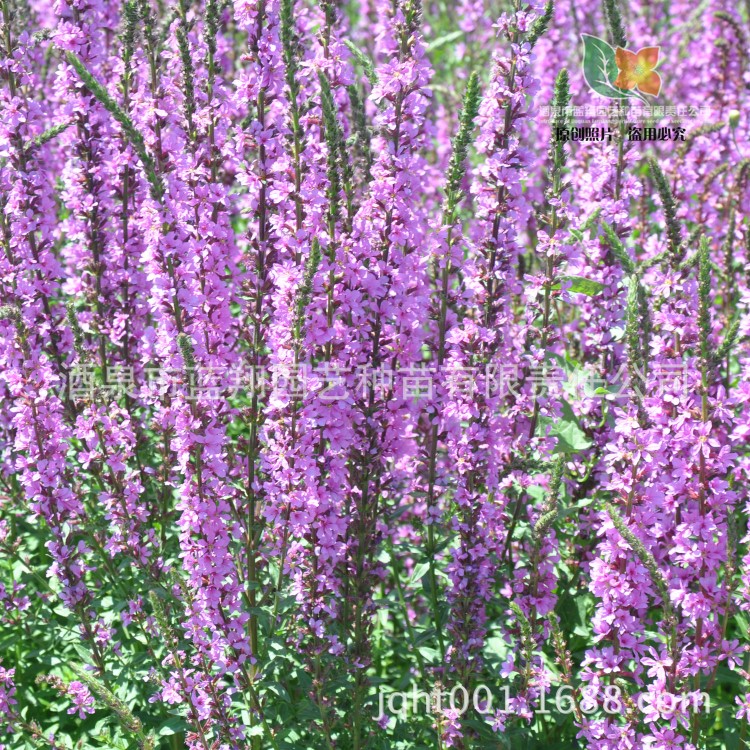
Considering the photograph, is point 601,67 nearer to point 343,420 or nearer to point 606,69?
point 606,69

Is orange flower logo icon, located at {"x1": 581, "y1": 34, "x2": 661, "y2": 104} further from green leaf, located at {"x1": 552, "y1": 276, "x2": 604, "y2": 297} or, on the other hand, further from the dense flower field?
green leaf, located at {"x1": 552, "y1": 276, "x2": 604, "y2": 297}

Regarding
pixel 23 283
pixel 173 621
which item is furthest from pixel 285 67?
pixel 173 621

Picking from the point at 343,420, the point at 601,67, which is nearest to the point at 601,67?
the point at 601,67

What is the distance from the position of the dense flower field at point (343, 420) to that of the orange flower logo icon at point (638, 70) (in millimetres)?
332

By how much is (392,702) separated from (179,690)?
1.68 meters

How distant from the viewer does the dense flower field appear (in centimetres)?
505

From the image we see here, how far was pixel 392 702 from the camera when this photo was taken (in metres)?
6.23

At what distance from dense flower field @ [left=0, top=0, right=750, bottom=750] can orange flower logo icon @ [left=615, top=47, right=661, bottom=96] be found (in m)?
0.33

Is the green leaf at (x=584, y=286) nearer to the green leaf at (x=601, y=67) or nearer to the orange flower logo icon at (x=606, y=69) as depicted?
the orange flower logo icon at (x=606, y=69)

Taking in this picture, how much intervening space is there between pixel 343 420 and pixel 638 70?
478 centimetres

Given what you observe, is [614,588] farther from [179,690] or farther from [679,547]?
[179,690]

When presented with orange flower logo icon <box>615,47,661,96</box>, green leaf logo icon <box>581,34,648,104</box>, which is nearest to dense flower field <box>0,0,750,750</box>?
orange flower logo icon <box>615,47,661,96</box>

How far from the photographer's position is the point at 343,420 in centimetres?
532

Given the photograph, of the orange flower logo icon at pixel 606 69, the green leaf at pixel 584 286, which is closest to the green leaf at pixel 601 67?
the orange flower logo icon at pixel 606 69
